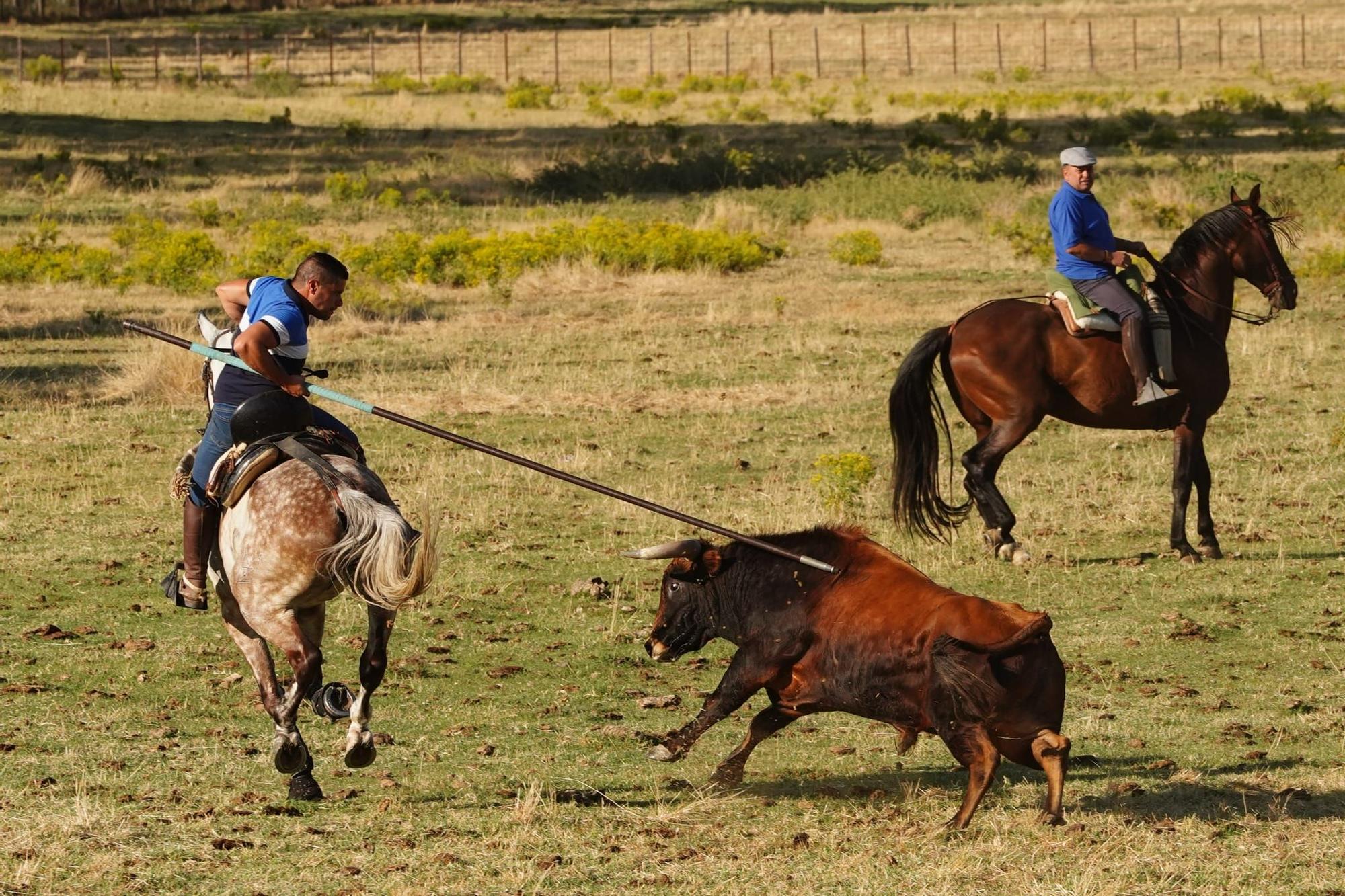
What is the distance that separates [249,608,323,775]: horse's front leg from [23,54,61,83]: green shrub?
51.0 metres

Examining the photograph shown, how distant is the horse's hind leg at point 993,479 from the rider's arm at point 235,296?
6168mm

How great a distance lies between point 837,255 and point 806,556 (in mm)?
19809

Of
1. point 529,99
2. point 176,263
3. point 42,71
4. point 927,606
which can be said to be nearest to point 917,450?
point 927,606

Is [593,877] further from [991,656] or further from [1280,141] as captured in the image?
[1280,141]

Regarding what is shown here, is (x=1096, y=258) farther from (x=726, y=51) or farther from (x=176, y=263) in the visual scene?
(x=726, y=51)

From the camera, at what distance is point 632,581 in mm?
12391

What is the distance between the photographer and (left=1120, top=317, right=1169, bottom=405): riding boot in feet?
41.9

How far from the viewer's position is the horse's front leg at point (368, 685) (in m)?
7.57

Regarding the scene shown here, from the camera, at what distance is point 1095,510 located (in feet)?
46.5

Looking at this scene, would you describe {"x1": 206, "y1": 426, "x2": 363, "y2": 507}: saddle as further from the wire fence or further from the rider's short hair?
the wire fence

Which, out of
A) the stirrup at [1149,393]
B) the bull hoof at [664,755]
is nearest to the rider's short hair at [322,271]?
the bull hoof at [664,755]

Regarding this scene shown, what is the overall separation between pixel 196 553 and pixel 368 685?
1.33 meters

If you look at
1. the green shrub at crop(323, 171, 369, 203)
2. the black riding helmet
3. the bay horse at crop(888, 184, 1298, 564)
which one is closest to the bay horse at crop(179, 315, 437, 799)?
the black riding helmet

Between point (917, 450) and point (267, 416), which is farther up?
point (267, 416)
